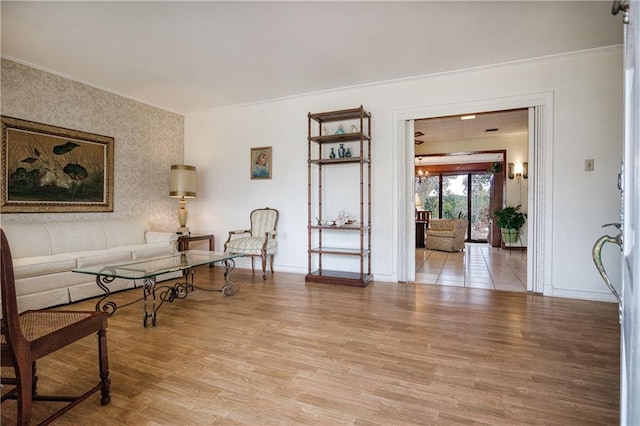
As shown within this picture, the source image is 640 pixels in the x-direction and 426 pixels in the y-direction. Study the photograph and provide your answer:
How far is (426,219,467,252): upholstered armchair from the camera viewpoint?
7.66m

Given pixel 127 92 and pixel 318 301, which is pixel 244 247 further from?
pixel 127 92

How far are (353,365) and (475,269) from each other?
404 cm

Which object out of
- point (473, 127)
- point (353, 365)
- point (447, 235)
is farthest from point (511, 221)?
point (353, 365)

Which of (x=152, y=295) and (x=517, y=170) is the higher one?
(x=517, y=170)

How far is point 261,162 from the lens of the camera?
5.25 m

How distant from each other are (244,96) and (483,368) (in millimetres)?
4551

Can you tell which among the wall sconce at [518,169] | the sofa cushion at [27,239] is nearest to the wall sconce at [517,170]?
the wall sconce at [518,169]

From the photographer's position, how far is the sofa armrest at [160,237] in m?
4.59

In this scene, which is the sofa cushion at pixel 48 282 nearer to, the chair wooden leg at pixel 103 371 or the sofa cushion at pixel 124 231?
the sofa cushion at pixel 124 231

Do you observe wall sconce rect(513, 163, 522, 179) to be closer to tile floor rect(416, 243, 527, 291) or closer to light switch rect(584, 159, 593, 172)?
tile floor rect(416, 243, 527, 291)

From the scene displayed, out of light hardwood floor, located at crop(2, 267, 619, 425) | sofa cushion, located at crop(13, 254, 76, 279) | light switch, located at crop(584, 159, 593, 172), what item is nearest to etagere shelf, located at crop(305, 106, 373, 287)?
light hardwood floor, located at crop(2, 267, 619, 425)

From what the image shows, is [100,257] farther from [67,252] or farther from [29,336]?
[29,336]

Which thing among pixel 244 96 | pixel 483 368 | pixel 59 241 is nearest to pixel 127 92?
pixel 244 96

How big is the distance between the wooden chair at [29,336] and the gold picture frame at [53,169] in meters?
2.96
